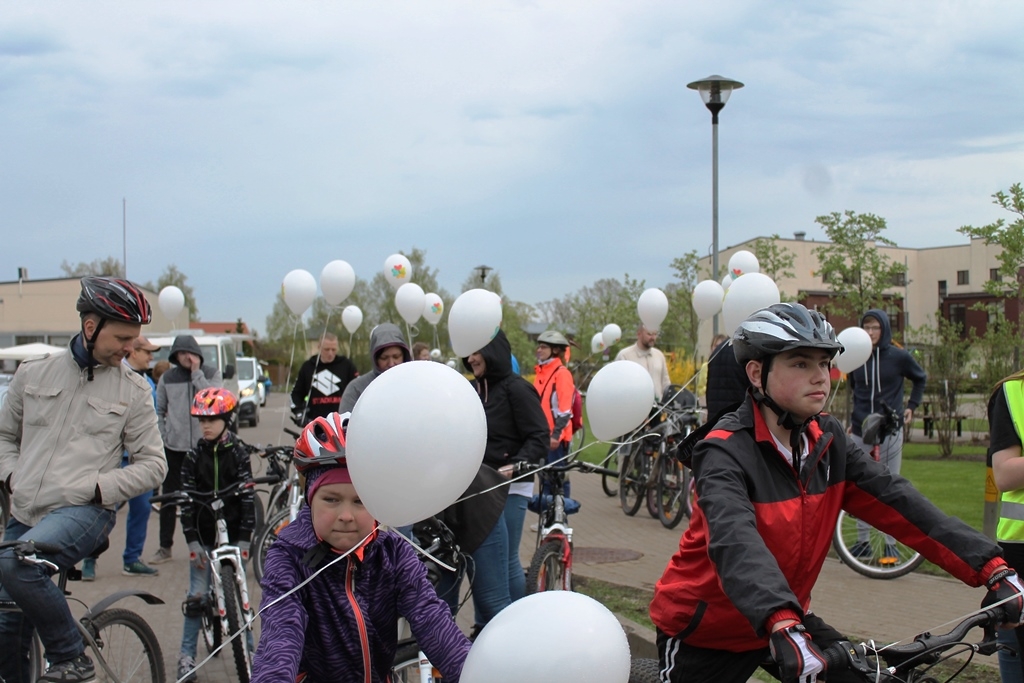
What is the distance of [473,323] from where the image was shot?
6160 millimetres

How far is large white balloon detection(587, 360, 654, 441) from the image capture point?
18.6ft

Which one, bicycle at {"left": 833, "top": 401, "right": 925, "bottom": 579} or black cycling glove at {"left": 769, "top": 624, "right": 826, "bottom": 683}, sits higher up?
black cycling glove at {"left": 769, "top": 624, "right": 826, "bottom": 683}

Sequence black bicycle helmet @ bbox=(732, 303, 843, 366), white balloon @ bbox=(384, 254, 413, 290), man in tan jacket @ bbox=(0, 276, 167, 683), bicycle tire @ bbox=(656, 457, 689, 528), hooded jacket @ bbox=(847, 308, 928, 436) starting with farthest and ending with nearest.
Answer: white balloon @ bbox=(384, 254, 413, 290) → bicycle tire @ bbox=(656, 457, 689, 528) → hooded jacket @ bbox=(847, 308, 928, 436) → man in tan jacket @ bbox=(0, 276, 167, 683) → black bicycle helmet @ bbox=(732, 303, 843, 366)

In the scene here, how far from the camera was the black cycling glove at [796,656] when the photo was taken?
7.43ft

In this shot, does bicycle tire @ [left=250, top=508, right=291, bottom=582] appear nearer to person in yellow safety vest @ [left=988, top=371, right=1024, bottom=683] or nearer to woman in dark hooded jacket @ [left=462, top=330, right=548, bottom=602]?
woman in dark hooded jacket @ [left=462, top=330, right=548, bottom=602]

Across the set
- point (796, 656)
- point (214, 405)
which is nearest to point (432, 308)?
point (214, 405)

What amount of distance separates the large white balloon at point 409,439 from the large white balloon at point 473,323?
321cm

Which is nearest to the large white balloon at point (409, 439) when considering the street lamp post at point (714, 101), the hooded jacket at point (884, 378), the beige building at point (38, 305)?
the hooded jacket at point (884, 378)

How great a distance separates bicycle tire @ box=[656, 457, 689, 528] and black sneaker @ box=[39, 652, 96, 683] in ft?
25.4

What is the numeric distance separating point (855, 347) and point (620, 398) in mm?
4066

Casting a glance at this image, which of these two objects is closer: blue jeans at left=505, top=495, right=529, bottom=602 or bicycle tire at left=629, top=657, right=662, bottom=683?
bicycle tire at left=629, top=657, right=662, bottom=683

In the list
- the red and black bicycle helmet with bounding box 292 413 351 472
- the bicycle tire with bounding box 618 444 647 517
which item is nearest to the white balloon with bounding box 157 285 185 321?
the bicycle tire with bounding box 618 444 647 517

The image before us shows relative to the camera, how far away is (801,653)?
2.28 meters

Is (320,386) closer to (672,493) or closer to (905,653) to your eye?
(672,493)
